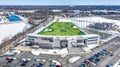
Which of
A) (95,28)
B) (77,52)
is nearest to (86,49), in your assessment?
(77,52)

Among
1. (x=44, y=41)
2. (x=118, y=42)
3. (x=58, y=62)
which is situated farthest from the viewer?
(x=118, y=42)

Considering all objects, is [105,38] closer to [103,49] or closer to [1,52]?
[103,49]

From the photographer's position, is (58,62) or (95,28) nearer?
(58,62)

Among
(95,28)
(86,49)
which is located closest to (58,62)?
(86,49)

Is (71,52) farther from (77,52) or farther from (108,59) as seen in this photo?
(108,59)

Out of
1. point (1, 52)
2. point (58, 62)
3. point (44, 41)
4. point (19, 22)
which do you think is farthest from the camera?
point (19, 22)

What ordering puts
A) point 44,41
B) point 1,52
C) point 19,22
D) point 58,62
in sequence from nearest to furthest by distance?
point 58,62, point 1,52, point 44,41, point 19,22

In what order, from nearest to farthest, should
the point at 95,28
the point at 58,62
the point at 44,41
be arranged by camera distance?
the point at 58,62, the point at 44,41, the point at 95,28

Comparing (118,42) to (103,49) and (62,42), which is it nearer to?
(103,49)

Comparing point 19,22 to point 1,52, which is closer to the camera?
point 1,52
